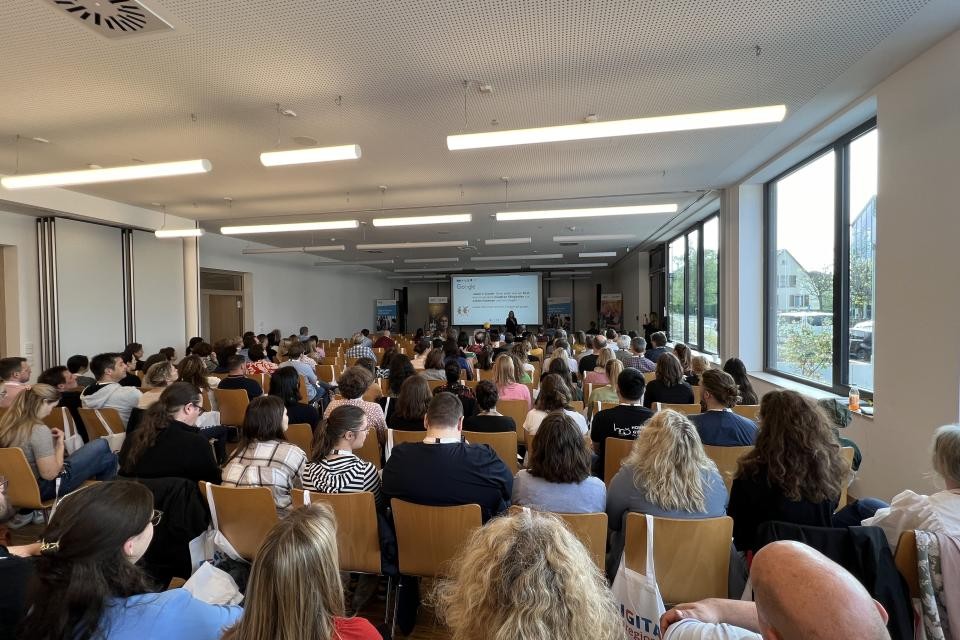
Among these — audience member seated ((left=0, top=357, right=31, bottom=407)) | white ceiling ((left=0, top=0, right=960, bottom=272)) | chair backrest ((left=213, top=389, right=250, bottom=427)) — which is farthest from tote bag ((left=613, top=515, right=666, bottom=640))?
audience member seated ((left=0, top=357, right=31, bottom=407))

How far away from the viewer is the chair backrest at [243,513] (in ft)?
6.73

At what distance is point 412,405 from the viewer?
11.1ft

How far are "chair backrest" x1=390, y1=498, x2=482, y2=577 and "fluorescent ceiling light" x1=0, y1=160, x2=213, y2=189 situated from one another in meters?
3.50

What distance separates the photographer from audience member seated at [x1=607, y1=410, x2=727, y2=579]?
6.28 ft

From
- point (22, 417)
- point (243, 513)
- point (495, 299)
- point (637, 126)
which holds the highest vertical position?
point (637, 126)

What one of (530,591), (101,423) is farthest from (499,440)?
(101,423)

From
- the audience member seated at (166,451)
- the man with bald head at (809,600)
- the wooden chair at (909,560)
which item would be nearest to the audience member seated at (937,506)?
the wooden chair at (909,560)

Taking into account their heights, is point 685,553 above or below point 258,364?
below

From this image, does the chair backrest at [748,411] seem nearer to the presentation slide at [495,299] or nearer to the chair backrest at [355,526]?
the chair backrest at [355,526]

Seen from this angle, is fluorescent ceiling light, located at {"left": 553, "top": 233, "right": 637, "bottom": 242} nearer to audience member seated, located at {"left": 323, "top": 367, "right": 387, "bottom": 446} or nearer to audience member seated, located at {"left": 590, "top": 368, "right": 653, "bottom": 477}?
audience member seated, located at {"left": 590, "top": 368, "right": 653, "bottom": 477}

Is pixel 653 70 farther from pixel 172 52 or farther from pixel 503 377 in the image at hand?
pixel 172 52

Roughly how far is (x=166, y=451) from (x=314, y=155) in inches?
90.9

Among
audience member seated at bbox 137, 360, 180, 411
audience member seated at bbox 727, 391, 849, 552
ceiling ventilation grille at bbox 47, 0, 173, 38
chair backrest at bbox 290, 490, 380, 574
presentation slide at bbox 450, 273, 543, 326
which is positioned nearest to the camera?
audience member seated at bbox 727, 391, 849, 552

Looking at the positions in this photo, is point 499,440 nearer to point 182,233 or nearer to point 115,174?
point 115,174
